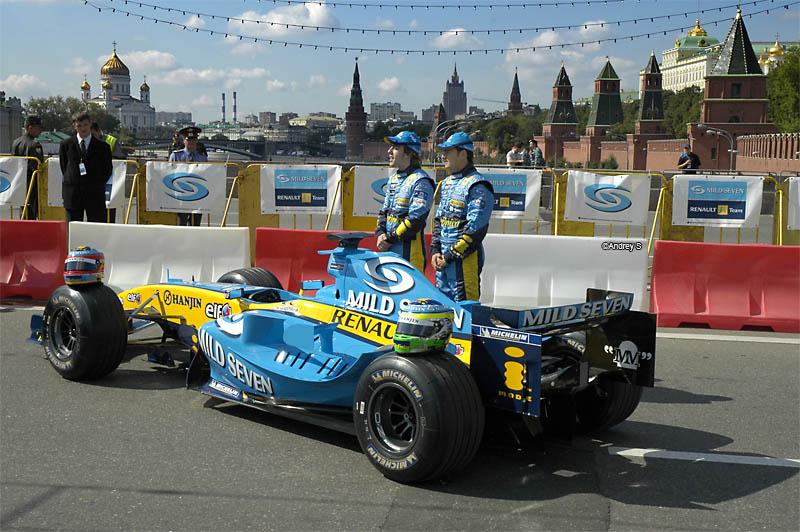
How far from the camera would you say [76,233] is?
406 inches

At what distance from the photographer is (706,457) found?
17.4 ft

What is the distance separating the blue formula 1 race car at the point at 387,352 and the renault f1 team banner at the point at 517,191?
25.1 feet

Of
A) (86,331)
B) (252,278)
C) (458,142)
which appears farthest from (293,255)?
(458,142)

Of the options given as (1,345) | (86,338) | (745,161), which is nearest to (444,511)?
(86,338)

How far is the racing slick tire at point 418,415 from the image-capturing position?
452 cm

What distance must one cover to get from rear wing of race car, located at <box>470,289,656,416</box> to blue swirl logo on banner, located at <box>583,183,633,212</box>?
7569mm

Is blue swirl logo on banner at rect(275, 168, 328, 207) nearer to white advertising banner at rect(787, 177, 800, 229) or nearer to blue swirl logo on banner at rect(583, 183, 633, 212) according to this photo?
blue swirl logo on banner at rect(583, 183, 633, 212)

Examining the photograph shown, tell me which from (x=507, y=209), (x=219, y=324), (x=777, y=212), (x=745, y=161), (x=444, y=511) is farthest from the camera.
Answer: (x=745, y=161)

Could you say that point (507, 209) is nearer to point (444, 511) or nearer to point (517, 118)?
point (444, 511)

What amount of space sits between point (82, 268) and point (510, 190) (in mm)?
8331

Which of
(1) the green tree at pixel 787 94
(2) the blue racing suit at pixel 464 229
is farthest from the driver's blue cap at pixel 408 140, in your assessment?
(1) the green tree at pixel 787 94

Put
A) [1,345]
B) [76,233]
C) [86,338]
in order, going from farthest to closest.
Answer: [76,233]
[1,345]
[86,338]

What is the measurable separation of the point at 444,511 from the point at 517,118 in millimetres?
177848

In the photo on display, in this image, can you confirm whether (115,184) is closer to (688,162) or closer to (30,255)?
(30,255)
